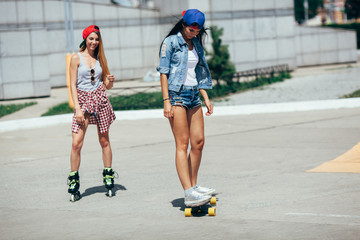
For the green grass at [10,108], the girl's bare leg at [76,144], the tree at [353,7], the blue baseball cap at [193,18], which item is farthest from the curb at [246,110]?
the tree at [353,7]

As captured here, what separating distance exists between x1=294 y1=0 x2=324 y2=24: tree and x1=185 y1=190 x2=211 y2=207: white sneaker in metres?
96.0

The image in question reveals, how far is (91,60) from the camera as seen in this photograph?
22.2 ft

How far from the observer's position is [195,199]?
18.7 feet

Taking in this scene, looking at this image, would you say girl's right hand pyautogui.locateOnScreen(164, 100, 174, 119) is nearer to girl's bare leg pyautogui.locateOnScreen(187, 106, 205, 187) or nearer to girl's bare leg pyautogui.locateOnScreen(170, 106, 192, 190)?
girl's bare leg pyautogui.locateOnScreen(170, 106, 192, 190)

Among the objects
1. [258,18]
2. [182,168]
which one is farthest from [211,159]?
[258,18]

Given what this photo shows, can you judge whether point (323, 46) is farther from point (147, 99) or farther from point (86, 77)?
point (86, 77)

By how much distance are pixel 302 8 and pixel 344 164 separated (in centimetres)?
9704

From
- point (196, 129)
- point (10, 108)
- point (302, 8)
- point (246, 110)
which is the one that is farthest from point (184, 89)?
point (302, 8)

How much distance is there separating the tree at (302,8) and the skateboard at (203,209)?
314 ft

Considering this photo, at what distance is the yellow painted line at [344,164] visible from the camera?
756 cm

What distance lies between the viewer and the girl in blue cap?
5820 millimetres

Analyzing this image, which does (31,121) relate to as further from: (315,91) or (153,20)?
(153,20)

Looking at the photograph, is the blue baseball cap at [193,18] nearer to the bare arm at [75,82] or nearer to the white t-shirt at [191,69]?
the white t-shirt at [191,69]

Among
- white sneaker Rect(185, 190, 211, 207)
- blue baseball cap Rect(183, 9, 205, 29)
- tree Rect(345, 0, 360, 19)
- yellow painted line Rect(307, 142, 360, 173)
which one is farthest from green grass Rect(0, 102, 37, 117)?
tree Rect(345, 0, 360, 19)
